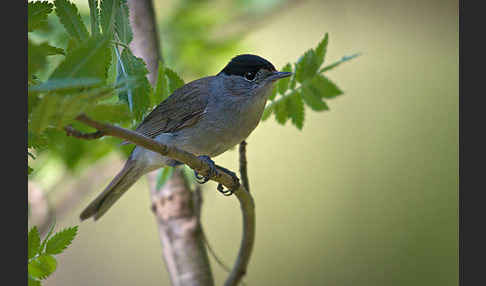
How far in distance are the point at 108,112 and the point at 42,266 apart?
0.51 metres

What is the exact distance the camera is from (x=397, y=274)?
17.0 ft

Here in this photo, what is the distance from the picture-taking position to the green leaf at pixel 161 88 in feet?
6.07

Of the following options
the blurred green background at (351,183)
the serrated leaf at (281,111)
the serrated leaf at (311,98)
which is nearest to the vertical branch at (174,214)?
the serrated leaf at (281,111)

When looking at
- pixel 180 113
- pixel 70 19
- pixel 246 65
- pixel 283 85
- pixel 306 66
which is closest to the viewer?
pixel 70 19

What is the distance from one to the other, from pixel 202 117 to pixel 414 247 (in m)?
3.63

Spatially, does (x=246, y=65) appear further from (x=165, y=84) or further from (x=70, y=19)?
(x=70, y=19)

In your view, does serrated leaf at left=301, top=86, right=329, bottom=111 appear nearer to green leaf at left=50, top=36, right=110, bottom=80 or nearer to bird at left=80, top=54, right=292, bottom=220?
bird at left=80, top=54, right=292, bottom=220

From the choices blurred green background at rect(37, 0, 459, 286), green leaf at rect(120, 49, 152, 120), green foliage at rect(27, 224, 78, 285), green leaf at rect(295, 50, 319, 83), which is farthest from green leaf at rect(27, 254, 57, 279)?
blurred green background at rect(37, 0, 459, 286)

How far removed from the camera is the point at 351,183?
5629 mm

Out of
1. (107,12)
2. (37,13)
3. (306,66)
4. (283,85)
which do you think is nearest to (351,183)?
(283,85)

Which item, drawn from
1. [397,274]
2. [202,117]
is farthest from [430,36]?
[202,117]

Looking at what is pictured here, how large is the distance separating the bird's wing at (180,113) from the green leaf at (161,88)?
33 centimetres

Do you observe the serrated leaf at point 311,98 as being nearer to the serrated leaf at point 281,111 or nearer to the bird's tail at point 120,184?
the serrated leaf at point 281,111

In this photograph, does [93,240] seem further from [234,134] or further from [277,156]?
[234,134]
